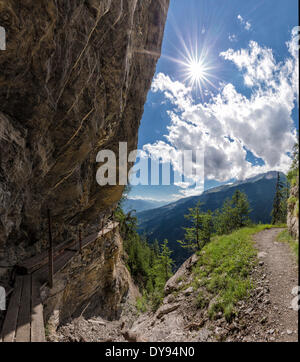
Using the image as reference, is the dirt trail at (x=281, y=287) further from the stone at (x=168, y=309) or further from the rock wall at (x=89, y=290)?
the rock wall at (x=89, y=290)

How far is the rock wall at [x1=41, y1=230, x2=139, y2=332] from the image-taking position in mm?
8562

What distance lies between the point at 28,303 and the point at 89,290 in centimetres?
905

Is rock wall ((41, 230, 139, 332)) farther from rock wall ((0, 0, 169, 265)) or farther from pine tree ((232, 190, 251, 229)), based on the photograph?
pine tree ((232, 190, 251, 229))

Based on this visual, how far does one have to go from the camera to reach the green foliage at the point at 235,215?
81.9ft

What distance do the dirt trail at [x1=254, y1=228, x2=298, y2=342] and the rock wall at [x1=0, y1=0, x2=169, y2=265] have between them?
35.4 ft

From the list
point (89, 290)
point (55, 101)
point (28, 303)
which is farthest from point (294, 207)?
point (89, 290)

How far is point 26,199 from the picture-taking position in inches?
391

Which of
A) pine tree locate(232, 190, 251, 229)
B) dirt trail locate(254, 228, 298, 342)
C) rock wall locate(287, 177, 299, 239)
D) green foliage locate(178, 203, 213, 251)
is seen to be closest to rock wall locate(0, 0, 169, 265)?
rock wall locate(287, 177, 299, 239)

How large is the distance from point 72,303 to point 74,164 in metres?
11.0

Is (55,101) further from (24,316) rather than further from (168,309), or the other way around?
(168,309)

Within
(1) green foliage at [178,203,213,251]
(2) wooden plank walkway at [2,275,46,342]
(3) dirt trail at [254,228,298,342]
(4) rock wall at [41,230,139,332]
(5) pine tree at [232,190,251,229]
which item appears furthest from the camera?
(5) pine tree at [232,190,251,229]

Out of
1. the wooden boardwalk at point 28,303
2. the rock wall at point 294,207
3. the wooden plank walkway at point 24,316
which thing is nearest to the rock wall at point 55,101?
the wooden boardwalk at point 28,303

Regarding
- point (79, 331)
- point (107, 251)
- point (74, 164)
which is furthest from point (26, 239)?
point (107, 251)

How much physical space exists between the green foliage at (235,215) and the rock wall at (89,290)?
56.7 ft
